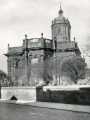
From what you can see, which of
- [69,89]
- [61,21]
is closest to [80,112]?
[69,89]

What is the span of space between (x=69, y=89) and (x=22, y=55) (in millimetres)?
54722

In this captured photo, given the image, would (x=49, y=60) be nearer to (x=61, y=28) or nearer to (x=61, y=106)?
(x=61, y=28)

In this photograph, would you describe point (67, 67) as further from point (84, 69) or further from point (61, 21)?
point (61, 21)

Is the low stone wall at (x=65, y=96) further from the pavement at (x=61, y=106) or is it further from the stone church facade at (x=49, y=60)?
the stone church facade at (x=49, y=60)

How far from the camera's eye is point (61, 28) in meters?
119

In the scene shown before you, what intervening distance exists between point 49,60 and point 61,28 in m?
24.4

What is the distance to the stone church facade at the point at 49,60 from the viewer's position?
8656 cm

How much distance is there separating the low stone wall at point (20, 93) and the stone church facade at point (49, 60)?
539 inches

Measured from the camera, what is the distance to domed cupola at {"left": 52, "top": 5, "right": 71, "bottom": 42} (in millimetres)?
116875

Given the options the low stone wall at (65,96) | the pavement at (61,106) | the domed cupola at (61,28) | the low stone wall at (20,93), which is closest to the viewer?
the pavement at (61,106)

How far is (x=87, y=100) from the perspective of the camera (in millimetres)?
46312

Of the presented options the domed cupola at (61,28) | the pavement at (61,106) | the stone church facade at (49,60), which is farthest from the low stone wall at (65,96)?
the domed cupola at (61,28)

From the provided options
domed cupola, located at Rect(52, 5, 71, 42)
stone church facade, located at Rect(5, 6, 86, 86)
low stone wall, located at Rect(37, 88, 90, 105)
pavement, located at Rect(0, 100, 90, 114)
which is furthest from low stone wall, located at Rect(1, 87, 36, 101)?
domed cupola, located at Rect(52, 5, 71, 42)

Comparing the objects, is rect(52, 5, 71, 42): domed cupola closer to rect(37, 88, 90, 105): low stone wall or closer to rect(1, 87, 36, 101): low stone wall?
rect(1, 87, 36, 101): low stone wall
